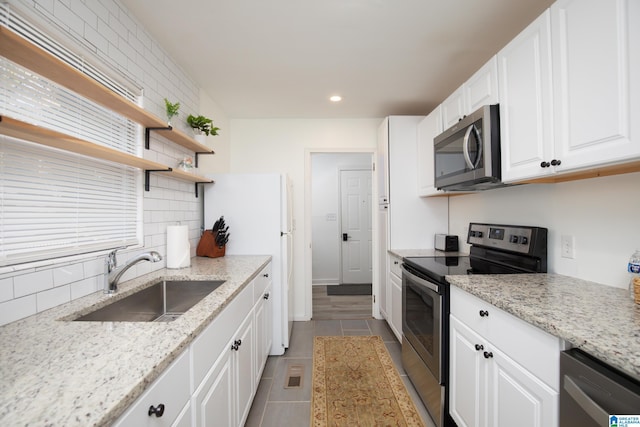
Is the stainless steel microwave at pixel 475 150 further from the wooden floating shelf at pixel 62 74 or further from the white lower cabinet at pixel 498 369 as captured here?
the wooden floating shelf at pixel 62 74

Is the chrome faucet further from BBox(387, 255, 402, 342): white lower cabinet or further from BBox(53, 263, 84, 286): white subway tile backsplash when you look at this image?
BBox(387, 255, 402, 342): white lower cabinet

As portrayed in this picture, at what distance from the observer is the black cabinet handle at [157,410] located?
71cm

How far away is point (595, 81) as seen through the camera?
1.06 meters

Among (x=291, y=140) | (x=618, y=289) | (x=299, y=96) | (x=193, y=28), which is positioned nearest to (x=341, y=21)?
(x=193, y=28)

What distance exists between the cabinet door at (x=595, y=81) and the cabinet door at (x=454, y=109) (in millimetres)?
785

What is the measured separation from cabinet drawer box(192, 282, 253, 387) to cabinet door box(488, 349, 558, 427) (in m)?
1.20

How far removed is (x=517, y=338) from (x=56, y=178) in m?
2.02

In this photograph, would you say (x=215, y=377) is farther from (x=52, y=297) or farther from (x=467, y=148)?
(x=467, y=148)

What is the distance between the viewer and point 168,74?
208 cm

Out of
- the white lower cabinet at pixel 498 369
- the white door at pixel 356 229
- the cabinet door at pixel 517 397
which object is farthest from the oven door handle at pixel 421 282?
the white door at pixel 356 229

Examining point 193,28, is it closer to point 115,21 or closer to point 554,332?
point 115,21

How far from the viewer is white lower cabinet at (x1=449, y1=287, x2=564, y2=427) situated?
0.96 meters

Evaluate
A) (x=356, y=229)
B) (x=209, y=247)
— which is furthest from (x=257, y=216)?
(x=356, y=229)

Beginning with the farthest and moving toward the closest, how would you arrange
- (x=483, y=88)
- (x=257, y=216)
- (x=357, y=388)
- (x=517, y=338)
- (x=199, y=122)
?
(x=257, y=216)
(x=199, y=122)
(x=357, y=388)
(x=483, y=88)
(x=517, y=338)
